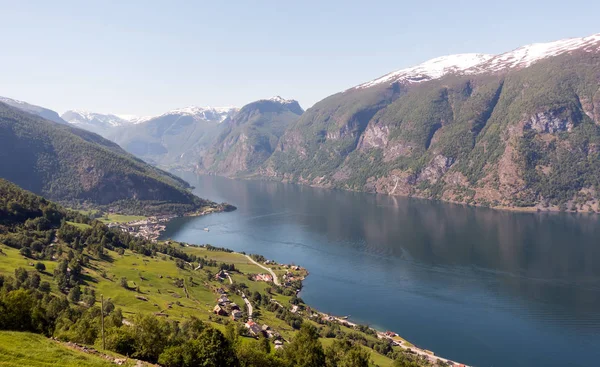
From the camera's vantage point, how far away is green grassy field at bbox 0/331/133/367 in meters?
24.2

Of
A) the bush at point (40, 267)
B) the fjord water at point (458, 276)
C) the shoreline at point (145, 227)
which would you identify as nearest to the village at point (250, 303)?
the fjord water at point (458, 276)

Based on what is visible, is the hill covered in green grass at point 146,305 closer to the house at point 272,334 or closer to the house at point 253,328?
the house at point 272,334

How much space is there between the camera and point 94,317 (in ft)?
162

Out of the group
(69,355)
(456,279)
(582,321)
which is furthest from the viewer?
(456,279)

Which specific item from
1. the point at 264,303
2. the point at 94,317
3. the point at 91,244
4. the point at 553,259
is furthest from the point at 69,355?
the point at 553,259

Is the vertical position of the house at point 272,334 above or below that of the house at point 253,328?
below

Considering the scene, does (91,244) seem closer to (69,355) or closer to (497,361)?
(69,355)

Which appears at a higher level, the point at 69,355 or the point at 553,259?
the point at 69,355

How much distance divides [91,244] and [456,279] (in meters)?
90.4

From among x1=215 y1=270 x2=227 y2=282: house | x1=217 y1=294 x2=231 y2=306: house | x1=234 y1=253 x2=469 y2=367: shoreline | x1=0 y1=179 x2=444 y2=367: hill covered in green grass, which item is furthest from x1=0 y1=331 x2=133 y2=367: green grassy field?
x1=215 y1=270 x2=227 y2=282: house

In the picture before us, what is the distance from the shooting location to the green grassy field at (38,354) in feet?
79.5

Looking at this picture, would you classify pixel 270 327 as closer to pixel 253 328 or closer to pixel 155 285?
pixel 253 328

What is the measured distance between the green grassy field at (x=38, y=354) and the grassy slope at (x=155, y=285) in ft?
106

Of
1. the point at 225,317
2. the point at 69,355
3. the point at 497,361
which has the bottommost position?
the point at 497,361
